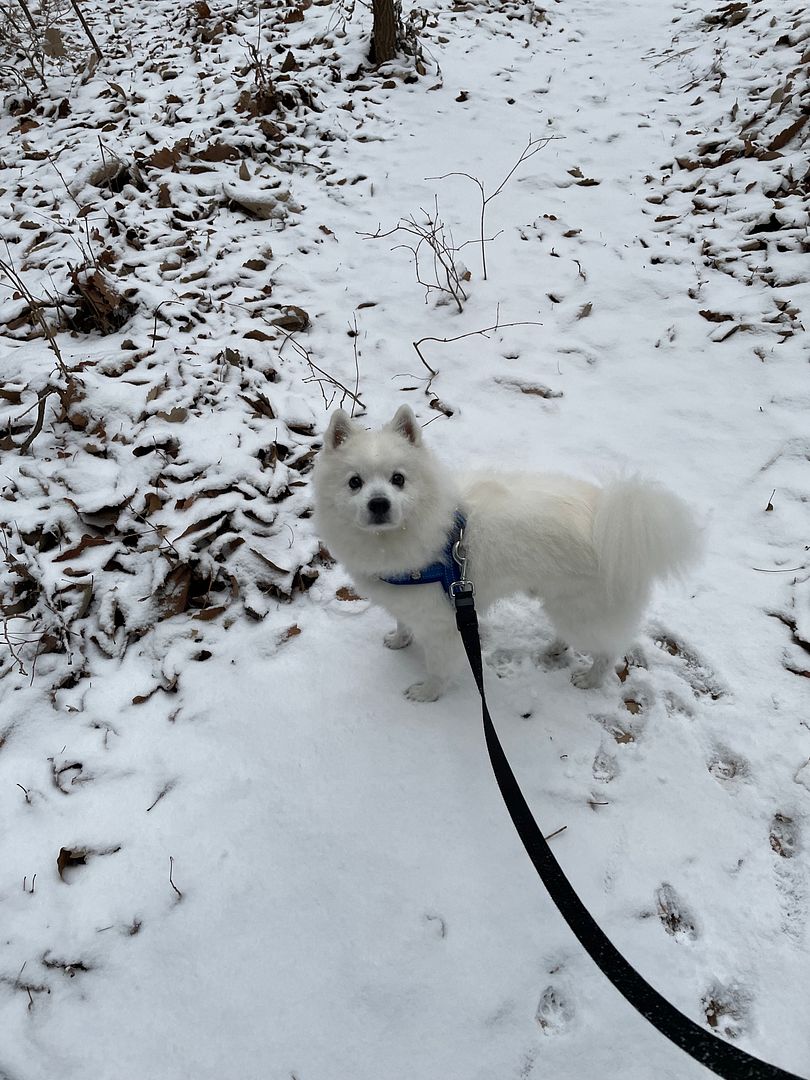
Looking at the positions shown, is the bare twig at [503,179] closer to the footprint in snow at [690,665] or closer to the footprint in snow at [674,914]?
the footprint in snow at [690,665]

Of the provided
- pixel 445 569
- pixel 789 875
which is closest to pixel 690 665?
pixel 789 875

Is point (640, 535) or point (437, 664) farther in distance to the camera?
point (437, 664)

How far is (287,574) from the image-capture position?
309 centimetres

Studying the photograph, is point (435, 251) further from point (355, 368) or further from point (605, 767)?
point (605, 767)

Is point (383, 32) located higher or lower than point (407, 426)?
higher

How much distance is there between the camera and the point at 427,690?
106 inches

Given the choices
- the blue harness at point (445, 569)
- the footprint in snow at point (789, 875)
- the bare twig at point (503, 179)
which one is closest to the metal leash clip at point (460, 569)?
the blue harness at point (445, 569)

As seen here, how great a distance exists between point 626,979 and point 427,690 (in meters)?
1.48

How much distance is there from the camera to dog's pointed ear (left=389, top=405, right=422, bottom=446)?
2344 mm

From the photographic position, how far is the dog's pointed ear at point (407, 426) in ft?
7.69

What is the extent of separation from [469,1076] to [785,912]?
46.7 inches

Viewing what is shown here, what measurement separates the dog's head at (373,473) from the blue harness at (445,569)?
0.22 m

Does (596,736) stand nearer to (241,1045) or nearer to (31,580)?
(241,1045)

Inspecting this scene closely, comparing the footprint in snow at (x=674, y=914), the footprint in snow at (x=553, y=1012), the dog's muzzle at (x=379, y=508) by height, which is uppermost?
the dog's muzzle at (x=379, y=508)
